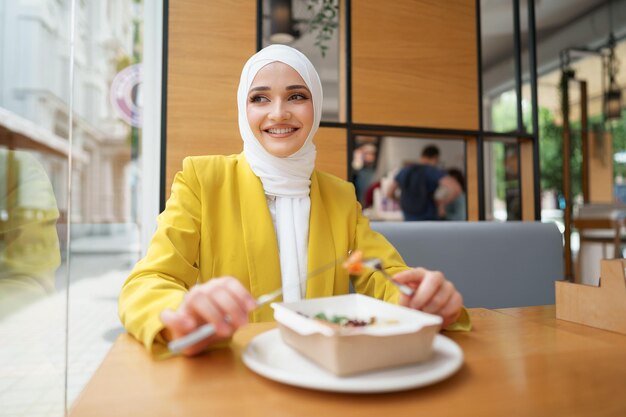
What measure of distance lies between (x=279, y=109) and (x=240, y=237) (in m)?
0.37

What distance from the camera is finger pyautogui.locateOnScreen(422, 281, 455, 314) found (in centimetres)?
80

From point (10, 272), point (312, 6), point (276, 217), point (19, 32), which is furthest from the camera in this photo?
point (19, 32)

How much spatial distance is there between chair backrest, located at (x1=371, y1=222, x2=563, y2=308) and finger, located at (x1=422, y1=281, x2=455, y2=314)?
0.94m

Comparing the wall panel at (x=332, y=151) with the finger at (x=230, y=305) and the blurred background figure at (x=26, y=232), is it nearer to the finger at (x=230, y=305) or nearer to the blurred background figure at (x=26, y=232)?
the blurred background figure at (x=26, y=232)

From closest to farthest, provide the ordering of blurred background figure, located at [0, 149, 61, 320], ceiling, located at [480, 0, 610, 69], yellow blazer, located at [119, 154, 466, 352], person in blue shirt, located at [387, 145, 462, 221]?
yellow blazer, located at [119, 154, 466, 352] < blurred background figure, located at [0, 149, 61, 320] < person in blue shirt, located at [387, 145, 462, 221] < ceiling, located at [480, 0, 610, 69]

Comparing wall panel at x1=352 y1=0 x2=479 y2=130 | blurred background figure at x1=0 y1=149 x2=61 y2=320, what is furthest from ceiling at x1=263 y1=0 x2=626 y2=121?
blurred background figure at x1=0 y1=149 x2=61 y2=320

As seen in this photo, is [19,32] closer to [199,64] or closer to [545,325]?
[199,64]

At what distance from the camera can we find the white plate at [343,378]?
0.51 meters

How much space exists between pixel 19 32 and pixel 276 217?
145 inches

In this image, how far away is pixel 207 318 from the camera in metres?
0.62

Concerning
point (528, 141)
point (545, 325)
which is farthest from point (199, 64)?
point (528, 141)

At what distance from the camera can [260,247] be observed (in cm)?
121

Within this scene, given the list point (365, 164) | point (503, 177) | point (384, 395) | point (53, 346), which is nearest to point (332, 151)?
point (384, 395)

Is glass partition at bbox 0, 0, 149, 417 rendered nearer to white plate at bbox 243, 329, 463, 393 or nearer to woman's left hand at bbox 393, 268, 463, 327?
white plate at bbox 243, 329, 463, 393
